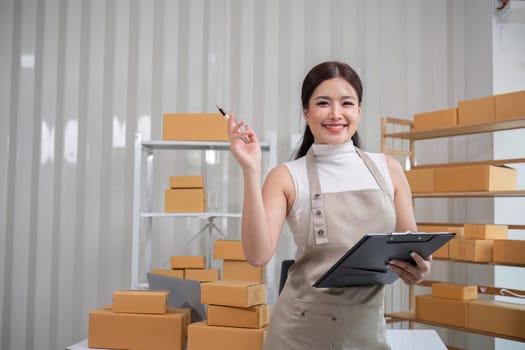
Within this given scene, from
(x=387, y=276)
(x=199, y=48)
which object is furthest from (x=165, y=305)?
(x=199, y=48)

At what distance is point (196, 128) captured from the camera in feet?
11.8

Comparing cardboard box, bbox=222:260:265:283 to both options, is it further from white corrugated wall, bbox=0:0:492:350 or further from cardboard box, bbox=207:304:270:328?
cardboard box, bbox=207:304:270:328

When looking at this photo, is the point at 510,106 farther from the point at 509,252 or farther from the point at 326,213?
the point at 326,213

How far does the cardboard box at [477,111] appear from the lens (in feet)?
11.2

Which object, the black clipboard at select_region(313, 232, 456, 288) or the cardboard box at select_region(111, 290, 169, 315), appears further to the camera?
the cardboard box at select_region(111, 290, 169, 315)

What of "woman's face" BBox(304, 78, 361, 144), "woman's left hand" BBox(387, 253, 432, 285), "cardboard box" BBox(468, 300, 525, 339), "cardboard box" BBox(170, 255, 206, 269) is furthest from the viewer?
"cardboard box" BBox(170, 255, 206, 269)

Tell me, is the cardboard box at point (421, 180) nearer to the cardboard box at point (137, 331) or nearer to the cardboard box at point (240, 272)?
the cardboard box at point (240, 272)

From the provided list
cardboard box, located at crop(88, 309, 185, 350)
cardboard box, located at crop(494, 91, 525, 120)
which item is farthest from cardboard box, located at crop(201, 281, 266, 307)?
cardboard box, located at crop(494, 91, 525, 120)

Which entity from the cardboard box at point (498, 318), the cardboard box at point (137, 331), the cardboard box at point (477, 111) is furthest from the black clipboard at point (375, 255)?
the cardboard box at point (477, 111)

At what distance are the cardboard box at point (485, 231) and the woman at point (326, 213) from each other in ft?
7.01

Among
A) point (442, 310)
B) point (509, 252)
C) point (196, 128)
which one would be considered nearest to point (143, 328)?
point (196, 128)

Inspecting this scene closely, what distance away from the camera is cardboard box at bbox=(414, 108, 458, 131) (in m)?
3.60

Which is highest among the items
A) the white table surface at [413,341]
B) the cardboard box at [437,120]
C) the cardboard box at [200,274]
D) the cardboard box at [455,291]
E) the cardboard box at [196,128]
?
the cardboard box at [437,120]

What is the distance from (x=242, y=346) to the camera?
190cm
